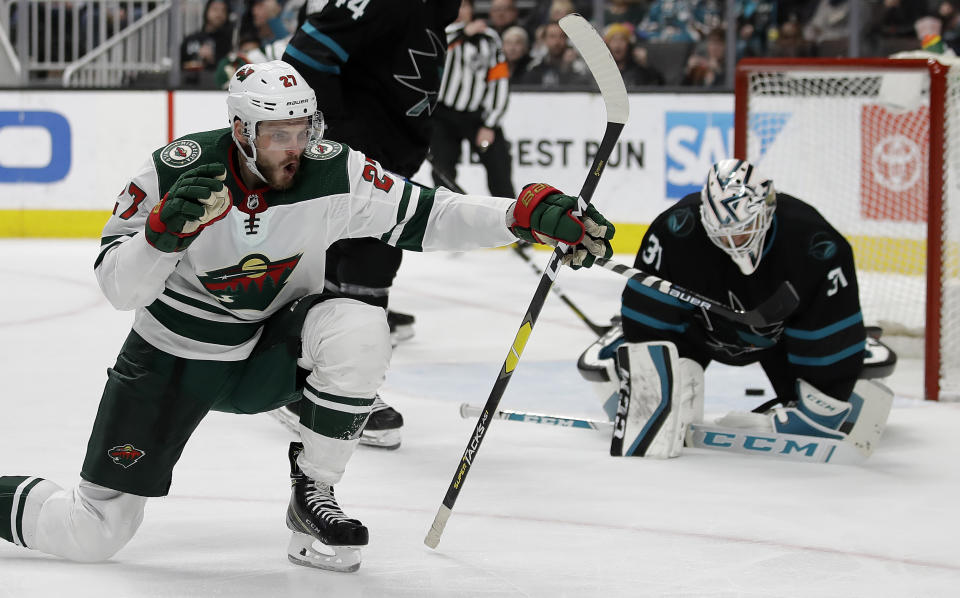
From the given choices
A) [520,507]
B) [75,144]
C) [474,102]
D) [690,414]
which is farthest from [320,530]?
[75,144]

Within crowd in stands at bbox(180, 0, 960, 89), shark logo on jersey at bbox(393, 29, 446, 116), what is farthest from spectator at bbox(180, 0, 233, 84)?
shark logo on jersey at bbox(393, 29, 446, 116)

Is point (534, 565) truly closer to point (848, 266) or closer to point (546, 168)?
point (848, 266)

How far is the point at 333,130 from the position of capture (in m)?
3.19

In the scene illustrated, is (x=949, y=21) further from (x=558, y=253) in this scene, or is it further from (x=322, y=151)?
(x=322, y=151)

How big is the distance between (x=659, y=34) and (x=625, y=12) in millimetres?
229

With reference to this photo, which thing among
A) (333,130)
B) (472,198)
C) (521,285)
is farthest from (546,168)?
(472,198)

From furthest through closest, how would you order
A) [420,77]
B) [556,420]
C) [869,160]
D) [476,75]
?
[476,75], [869,160], [420,77], [556,420]

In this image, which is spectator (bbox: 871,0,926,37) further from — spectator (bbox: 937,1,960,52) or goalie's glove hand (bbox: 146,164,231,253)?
goalie's glove hand (bbox: 146,164,231,253)

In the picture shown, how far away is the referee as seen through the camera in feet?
19.4

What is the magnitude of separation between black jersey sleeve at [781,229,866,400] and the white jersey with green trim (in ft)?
3.21

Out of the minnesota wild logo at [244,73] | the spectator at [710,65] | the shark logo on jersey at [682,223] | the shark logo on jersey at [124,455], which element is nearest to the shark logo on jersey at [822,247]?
the shark logo on jersey at [682,223]

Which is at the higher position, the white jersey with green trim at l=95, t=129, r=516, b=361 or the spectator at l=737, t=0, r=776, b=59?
the spectator at l=737, t=0, r=776, b=59

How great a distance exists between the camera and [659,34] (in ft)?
23.2

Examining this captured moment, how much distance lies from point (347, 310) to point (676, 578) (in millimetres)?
684
